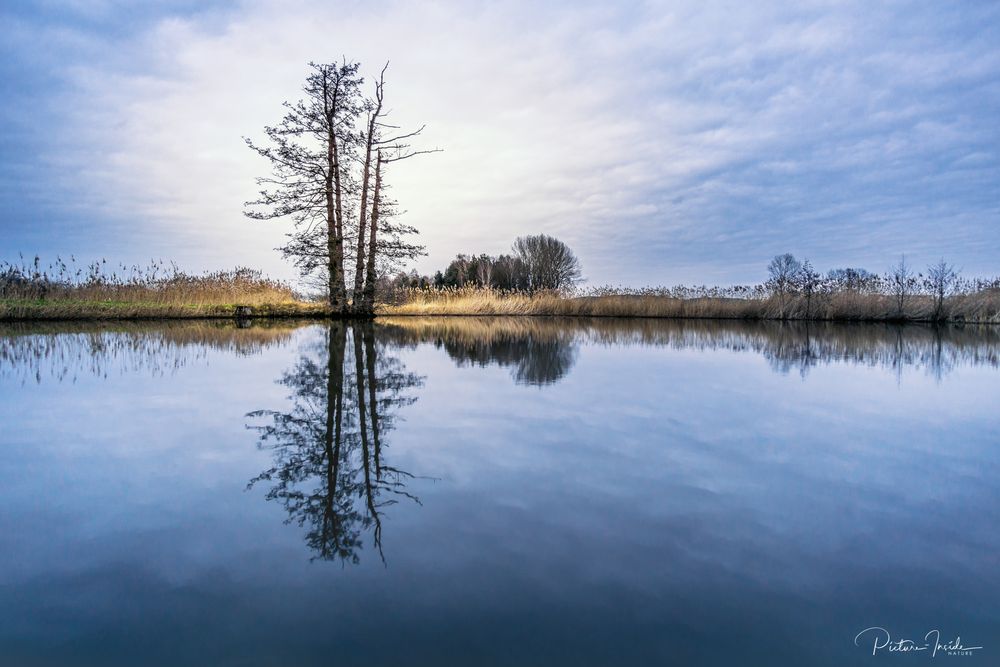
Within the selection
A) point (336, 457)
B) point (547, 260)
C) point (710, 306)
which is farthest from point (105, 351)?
point (547, 260)

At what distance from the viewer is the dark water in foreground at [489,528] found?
1259 mm

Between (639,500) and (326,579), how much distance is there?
114cm

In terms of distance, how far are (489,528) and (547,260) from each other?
136ft

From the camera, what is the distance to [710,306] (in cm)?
2039

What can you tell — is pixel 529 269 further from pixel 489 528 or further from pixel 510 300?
pixel 489 528

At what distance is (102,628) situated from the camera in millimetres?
1286

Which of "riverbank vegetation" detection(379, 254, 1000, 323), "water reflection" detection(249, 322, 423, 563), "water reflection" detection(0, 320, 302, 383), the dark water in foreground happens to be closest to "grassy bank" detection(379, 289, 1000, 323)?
"riverbank vegetation" detection(379, 254, 1000, 323)

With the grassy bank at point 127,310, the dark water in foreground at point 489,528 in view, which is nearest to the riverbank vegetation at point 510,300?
the grassy bank at point 127,310

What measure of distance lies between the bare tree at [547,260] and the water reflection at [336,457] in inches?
1486

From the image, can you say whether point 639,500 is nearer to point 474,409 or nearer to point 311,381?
point 474,409

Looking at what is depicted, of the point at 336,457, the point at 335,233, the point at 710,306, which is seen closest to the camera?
the point at 336,457

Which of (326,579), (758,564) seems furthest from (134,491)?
(758,564)

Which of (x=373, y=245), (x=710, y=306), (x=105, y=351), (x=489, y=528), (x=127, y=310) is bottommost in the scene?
(x=489, y=528)

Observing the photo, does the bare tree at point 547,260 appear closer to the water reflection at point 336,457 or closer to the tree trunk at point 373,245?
the tree trunk at point 373,245
